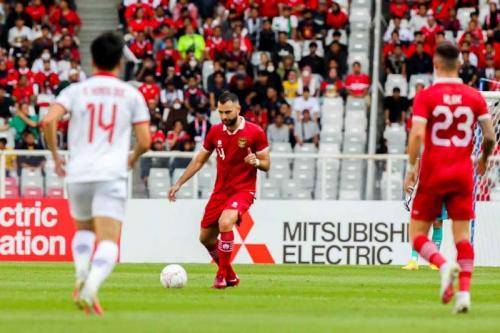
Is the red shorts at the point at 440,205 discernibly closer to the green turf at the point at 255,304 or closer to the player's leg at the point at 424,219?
the player's leg at the point at 424,219

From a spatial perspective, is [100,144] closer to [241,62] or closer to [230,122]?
→ [230,122]

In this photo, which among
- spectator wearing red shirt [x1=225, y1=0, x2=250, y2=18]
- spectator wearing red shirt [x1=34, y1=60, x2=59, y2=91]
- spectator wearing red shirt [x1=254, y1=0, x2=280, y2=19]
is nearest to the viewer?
spectator wearing red shirt [x1=34, y1=60, x2=59, y2=91]

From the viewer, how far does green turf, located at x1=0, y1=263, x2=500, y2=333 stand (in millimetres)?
10766

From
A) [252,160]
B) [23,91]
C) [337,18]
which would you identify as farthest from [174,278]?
[337,18]

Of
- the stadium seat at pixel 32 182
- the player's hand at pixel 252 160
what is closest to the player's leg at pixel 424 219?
the player's hand at pixel 252 160

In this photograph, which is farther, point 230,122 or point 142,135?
point 230,122

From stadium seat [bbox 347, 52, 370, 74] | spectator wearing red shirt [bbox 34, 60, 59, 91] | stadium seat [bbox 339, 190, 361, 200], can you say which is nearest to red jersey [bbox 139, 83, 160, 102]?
spectator wearing red shirt [bbox 34, 60, 59, 91]

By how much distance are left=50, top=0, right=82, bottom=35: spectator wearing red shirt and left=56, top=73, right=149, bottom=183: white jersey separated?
22078mm

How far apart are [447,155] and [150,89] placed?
60.8 ft

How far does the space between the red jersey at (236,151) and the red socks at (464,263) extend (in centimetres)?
Result: 439

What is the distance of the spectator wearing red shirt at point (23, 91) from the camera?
3055cm

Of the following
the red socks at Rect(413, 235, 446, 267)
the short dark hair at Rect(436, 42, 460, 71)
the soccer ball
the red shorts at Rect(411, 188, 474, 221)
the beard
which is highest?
the short dark hair at Rect(436, 42, 460, 71)

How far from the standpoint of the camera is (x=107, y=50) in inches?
448

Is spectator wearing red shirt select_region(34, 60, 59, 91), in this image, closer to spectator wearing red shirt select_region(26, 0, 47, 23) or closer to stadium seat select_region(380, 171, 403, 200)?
spectator wearing red shirt select_region(26, 0, 47, 23)
